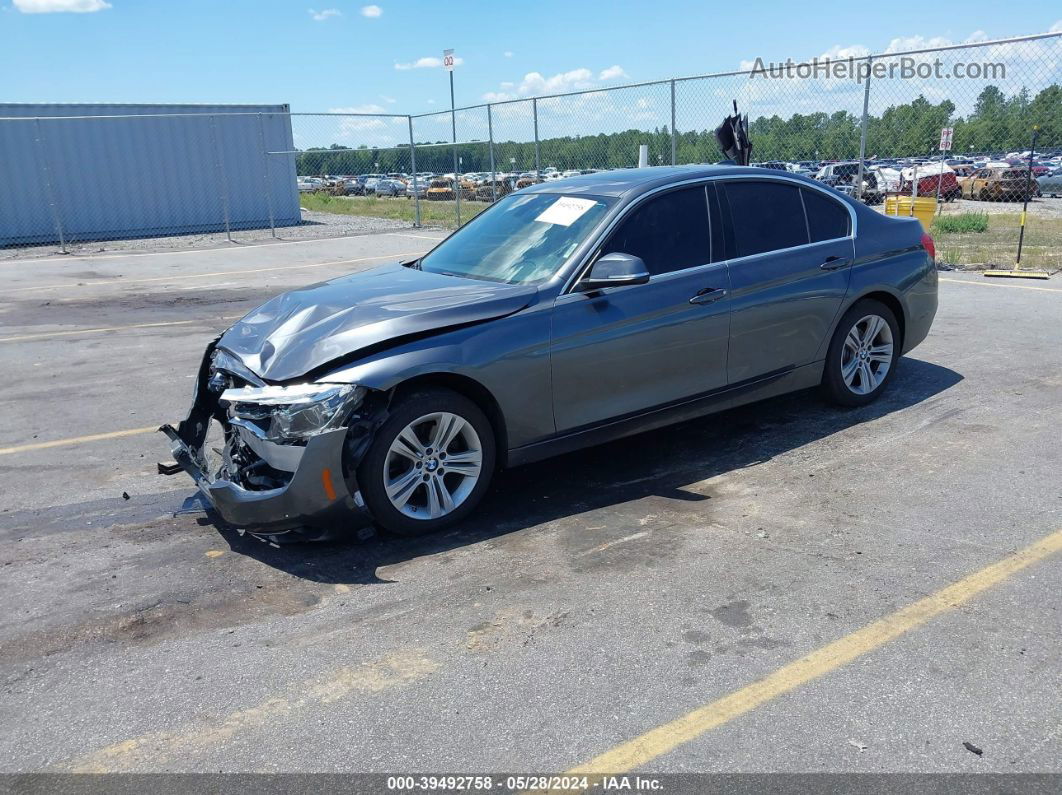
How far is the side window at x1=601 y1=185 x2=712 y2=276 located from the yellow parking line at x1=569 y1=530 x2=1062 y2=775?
2.37 meters

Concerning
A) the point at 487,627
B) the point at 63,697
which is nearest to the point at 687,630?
the point at 487,627

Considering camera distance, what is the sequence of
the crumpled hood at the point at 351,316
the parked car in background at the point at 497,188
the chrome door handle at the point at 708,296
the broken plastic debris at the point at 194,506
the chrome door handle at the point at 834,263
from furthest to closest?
1. the parked car in background at the point at 497,188
2. the chrome door handle at the point at 834,263
3. the chrome door handle at the point at 708,296
4. the broken plastic debris at the point at 194,506
5. the crumpled hood at the point at 351,316

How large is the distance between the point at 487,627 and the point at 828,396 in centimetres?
362

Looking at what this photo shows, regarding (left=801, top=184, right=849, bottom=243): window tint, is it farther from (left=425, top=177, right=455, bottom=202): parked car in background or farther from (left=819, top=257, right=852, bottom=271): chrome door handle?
(left=425, top=177, right=455, bottom=202): parked car in background

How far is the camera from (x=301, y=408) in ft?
13.8

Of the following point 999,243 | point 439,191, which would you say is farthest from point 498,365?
point 439,191

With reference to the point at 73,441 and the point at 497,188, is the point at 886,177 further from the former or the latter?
the point at 73,441

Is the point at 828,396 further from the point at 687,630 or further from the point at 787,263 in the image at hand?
the point at 687,630

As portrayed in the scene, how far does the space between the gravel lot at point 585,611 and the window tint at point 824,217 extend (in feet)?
4.11

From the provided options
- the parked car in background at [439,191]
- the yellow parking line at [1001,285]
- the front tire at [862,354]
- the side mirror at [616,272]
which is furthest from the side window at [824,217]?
the parked car in background at [439,191]

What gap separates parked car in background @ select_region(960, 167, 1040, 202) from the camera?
3394 centimetres

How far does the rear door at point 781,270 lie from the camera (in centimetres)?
559

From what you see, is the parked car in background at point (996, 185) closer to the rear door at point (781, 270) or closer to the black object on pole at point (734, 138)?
the black object on pole at point (734, 138)

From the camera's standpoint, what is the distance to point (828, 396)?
634 cm
